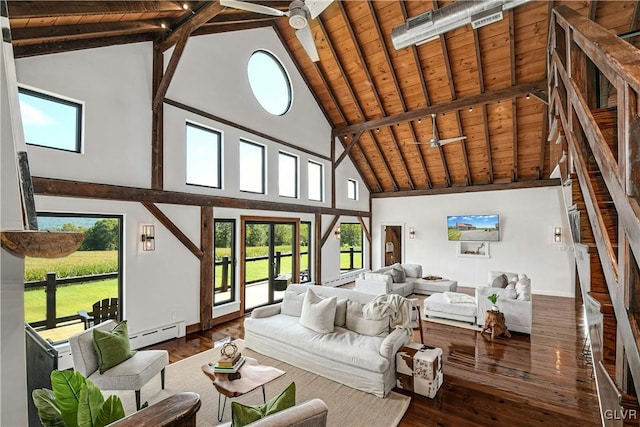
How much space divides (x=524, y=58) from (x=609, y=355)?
22.2 ft

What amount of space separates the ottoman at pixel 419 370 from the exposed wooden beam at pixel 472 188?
7.22 meters

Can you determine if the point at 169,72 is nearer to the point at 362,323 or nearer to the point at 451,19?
the point at 451,19

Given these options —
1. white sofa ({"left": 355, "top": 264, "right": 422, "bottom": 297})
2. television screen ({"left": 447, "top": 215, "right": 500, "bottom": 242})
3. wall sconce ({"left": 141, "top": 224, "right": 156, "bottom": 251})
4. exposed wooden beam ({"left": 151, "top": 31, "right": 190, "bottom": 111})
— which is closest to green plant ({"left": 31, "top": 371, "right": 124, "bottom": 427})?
wall sconce ({"left": 141, "top": 224, "right": 156, "bottom": 251})

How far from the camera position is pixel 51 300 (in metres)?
3.91

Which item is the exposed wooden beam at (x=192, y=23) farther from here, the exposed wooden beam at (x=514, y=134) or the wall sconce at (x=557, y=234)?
the wall sconce at (x=557, y=234)

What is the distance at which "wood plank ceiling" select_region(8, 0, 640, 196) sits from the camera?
13.4 feet

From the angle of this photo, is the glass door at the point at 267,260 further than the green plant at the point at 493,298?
Yes

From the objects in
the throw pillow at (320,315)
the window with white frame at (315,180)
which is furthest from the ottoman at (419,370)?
the window with white frame at (315,180)

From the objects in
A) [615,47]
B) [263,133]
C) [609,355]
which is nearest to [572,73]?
[615,47]

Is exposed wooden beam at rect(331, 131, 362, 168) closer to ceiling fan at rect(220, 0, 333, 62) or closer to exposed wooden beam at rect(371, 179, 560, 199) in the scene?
exposed wooden beam at rect(371, 179, 560, 199)

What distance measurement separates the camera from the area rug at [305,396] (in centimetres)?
299

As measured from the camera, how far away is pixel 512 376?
3.79 meters

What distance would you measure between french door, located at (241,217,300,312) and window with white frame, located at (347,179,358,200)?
317 cm

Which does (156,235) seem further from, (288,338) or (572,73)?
(572,73)
